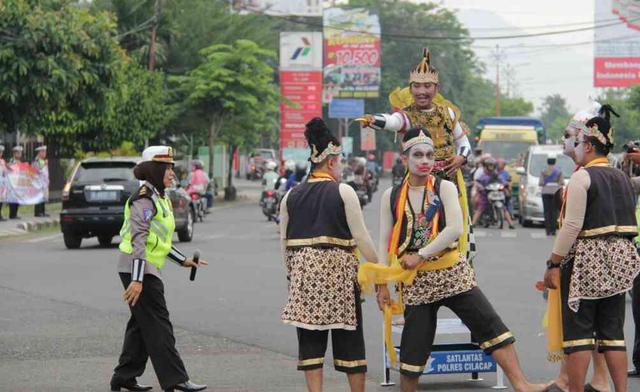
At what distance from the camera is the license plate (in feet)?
73.0

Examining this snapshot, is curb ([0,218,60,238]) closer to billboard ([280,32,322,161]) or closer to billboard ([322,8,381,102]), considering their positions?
billboard ([280,32,322,161])

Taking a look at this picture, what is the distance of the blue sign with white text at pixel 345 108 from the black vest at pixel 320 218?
72552 mm

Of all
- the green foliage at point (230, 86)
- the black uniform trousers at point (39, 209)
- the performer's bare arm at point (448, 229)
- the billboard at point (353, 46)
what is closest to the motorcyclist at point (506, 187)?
the black uniform trousers at point (39, 209)

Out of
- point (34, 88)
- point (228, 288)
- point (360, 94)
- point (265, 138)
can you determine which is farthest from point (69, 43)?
point (265, 138)

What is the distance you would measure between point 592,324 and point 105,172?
50.8ft

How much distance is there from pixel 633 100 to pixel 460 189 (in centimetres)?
5261

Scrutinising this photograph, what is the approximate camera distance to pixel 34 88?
2695 cm

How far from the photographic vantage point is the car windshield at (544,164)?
29359 mm

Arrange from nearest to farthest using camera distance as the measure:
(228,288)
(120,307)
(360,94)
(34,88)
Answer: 1. (120,307)
2. (228,288)
3. (34,88)
4. (360,94)

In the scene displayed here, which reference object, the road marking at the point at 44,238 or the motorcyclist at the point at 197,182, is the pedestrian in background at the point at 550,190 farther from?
the road marking at the point at 44,238

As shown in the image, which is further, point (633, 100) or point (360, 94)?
point (360, 94)

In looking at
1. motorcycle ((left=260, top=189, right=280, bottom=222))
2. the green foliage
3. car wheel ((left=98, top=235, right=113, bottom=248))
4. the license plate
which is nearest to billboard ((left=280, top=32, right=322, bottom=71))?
the green foliage

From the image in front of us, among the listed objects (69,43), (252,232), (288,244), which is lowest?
(252,232)

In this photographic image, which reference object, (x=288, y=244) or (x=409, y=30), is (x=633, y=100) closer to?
(x=409, y=30)
